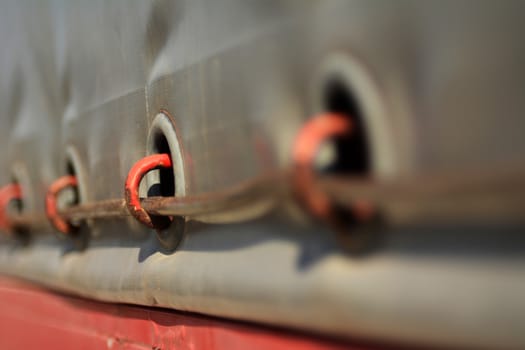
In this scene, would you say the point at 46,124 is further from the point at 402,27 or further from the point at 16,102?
the point at 402,27

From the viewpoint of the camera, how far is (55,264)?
2.48m

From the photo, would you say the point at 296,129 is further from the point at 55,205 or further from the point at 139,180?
the point at 55,205

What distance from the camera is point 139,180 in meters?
1.75

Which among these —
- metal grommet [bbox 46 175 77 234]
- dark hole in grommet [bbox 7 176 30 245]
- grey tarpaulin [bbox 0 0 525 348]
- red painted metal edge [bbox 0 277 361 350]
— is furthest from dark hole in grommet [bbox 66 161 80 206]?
dark hole in grommet [bbox 7 176 30 245]

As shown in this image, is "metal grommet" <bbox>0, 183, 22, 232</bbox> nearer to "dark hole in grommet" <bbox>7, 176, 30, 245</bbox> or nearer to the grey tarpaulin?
"dark hole in grommet" <bbox>7, 176, 30, 245</bbox>

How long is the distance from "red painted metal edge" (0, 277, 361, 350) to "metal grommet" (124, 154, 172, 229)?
0.21 m

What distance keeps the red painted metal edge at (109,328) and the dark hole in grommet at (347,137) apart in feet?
0.80

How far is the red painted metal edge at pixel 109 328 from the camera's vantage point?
145 centimetres

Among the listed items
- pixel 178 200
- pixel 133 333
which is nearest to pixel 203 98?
pixel 178 200

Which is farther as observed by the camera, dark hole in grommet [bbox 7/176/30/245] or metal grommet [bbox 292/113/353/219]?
dark hole in grommet [bbox 7/176/30/245]

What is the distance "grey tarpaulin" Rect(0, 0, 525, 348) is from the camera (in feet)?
3.17

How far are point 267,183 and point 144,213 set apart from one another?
630mm

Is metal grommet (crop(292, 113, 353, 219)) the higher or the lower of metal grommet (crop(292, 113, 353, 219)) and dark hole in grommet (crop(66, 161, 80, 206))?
the lower

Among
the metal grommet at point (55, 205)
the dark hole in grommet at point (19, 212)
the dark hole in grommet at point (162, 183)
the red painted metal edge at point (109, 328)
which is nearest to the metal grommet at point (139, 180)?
the dark hole in grommet at point (162, 183)
